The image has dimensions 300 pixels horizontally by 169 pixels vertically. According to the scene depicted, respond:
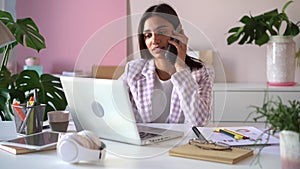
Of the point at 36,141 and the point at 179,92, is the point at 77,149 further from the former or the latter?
the point at 179,92

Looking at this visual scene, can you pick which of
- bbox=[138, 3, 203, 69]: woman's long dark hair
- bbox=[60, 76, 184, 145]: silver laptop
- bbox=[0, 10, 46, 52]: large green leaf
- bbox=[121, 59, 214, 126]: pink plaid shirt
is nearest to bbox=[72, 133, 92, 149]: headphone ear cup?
bbox=[60, 76, 184, 145]: silver laptop

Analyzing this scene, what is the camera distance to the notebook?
103 cm

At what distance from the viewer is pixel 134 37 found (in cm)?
328

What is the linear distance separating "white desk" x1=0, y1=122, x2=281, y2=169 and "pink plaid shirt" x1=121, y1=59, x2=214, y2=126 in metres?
0.59

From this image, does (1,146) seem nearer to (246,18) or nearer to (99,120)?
(99,120)

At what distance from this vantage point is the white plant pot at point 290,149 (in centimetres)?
85

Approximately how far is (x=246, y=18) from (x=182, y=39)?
106 centimetres

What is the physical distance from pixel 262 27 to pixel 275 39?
0.12m

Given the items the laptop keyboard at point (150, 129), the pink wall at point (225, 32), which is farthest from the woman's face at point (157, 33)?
the pink wall at point (225, 32)

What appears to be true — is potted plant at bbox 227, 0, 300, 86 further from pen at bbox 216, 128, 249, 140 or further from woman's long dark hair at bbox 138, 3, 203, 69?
pen at bbox 216, 128, 249, 140

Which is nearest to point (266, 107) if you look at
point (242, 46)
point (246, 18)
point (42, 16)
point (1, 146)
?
point (1, 146)

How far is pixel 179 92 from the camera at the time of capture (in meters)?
1.79

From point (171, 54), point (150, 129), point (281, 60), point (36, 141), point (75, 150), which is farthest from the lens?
point (281, 60)

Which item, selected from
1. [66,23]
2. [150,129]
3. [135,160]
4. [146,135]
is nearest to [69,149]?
[135,160]
